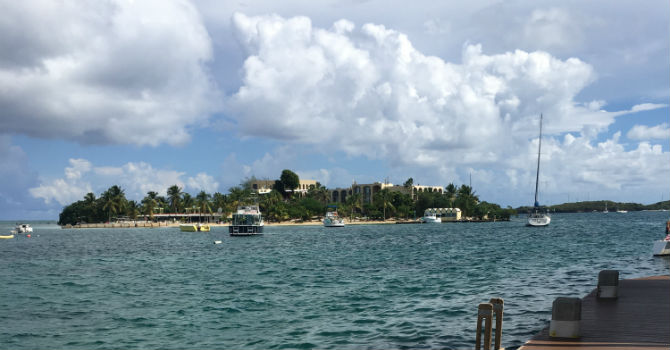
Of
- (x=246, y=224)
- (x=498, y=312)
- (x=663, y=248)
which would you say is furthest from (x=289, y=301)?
(x=246, y=224)

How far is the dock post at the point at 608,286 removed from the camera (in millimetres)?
21391

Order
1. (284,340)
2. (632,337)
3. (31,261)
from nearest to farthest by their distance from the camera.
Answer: (632,337) → (284,340) → (31,261)

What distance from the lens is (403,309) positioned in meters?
25.5

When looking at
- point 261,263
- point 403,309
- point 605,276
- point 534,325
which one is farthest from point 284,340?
point 261,263

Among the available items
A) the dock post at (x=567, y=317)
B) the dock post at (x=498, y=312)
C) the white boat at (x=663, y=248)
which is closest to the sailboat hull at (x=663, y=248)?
the white boat at (x=663, y=248)

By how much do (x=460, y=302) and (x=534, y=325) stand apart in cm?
651

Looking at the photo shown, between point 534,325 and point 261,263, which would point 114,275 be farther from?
point 534,325

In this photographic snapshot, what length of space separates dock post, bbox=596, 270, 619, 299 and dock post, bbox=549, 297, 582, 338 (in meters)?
7.92

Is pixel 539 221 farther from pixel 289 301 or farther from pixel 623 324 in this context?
pixel 623 324

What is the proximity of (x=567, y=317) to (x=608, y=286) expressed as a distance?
8.50 m

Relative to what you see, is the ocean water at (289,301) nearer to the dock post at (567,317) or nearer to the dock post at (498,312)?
the dock post at (498,312)

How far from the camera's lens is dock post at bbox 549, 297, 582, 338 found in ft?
47.4

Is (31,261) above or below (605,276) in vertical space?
below

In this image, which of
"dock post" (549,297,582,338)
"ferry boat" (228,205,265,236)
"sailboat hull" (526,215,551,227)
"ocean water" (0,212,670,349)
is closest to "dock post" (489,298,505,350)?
"dock post" (549,297,582,338)
